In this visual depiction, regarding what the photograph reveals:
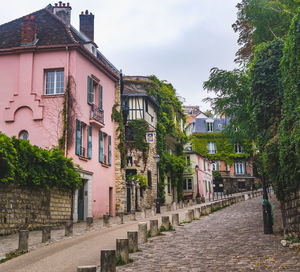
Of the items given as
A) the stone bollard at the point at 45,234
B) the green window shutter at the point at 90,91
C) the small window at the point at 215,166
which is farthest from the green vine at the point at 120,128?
the small window at the point at 215,166

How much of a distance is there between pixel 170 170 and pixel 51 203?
62.3ft

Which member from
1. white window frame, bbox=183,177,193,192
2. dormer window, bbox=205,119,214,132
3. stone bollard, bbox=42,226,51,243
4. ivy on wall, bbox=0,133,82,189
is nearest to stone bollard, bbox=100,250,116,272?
stone bollard, bbox=42,226,51,243

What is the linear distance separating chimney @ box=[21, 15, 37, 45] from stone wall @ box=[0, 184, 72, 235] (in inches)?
330

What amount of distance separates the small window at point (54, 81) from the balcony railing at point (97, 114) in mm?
2183

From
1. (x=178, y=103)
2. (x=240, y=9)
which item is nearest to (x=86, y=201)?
(x=240, y=9)

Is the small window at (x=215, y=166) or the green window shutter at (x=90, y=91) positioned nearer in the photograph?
the green window shutter at (x=90, y=91)

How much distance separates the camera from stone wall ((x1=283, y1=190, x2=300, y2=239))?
29.9ft

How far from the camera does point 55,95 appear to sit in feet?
63.0

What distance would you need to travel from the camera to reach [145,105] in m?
29.5

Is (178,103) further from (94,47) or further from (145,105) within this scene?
(94,47)

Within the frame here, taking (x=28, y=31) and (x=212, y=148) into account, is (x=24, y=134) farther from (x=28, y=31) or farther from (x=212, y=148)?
(x=212, y=148)

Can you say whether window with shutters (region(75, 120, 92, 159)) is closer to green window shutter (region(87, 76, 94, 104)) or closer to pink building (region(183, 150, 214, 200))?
green window shutter (region(87, 76, 94, 104))

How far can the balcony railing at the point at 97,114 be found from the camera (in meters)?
20.7

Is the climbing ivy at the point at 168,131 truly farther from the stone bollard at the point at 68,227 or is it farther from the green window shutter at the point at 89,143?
the stone bollard at the point at 68,227
